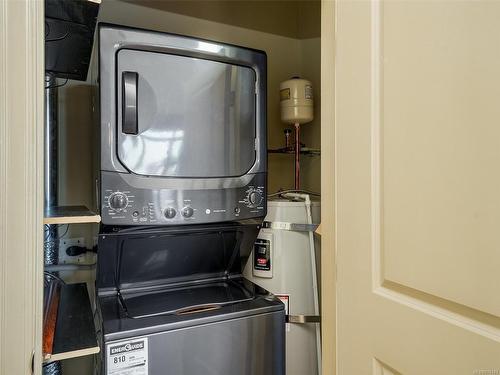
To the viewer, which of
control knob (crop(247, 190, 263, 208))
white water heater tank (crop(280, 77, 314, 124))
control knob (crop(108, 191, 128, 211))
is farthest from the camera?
white water heater tank (crop(280, 77, 314, 124))

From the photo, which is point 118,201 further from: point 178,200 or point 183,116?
point 183,116

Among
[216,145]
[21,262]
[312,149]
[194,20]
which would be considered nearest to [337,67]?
[216,145]

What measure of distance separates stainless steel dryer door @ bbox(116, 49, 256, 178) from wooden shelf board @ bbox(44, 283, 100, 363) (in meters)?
0.53

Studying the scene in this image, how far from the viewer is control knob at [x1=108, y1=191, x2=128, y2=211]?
1070mm

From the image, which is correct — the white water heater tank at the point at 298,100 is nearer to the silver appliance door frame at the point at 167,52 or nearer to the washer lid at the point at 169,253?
the silver appliance door frame at the point at 167,52

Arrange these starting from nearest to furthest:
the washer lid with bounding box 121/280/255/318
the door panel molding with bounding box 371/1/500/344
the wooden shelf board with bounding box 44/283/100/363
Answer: the door panel molding with bounding box 371/1/500/344 < the wooden shelf board with bounding box 44/283/100/363 < the washer lid with bounding box 121/280/255/318

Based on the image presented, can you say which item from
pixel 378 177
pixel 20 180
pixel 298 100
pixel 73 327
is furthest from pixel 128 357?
pixel 298 100

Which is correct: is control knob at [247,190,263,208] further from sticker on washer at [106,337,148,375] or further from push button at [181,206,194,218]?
sticker on washer at [106,337,148,375]

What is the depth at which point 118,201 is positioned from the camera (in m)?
1.08

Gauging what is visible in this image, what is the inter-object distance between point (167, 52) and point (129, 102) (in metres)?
0.23

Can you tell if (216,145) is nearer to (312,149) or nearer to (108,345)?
(108,345)

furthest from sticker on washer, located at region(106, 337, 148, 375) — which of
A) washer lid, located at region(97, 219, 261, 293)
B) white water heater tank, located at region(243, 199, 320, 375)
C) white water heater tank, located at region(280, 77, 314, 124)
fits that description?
white water heater tank, located at region(280, 77, 314, 124)

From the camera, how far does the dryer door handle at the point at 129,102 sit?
3.57ft

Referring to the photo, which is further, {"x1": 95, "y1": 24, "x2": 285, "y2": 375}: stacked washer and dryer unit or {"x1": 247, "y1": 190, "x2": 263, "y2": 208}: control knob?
{"x1": 247, "y1": 190, "x2": 263, "y2": 208}: control knob
